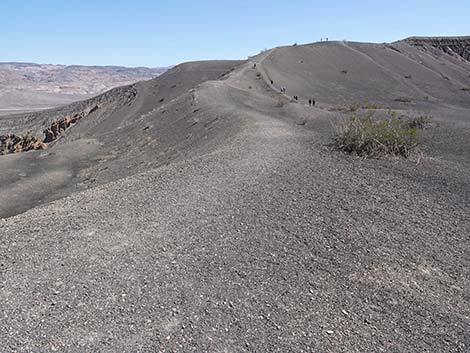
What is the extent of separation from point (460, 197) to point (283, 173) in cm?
376

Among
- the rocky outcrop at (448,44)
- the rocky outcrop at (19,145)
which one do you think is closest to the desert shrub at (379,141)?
the rocky outcrop at (19,145)

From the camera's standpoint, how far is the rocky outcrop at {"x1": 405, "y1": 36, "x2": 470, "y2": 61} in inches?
3024

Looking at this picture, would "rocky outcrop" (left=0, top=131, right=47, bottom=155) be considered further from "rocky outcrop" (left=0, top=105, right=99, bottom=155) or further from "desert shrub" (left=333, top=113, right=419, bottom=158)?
"desert shrub" (left=333, top=113, right=419, bottom=158)

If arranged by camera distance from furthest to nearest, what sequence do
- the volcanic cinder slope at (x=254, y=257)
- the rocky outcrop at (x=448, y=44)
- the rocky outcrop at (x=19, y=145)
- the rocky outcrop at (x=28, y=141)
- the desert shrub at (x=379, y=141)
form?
the rocky outcrop at (x=448, y=44) < the rocky outcrop at (x=28, y=141) < the rocky outcrop at (x=19, y=145) < the desert shrub at (x=379, y=141) < the volcanic cinder slope at (x=254, y=257)

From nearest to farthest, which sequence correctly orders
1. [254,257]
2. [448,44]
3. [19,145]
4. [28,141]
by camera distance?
[254,257], [19,145], [28,141], [448,44]

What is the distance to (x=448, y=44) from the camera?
78.4m

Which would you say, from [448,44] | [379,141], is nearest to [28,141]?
[379,141]

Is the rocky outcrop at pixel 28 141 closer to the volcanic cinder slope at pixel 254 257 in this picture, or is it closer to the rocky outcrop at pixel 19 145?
the rocky outcrop at pixel 19 145

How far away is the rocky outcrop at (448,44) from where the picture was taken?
76812mm

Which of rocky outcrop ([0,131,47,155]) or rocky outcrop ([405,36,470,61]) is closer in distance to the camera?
rocky outcrop ([0,131,47,155])

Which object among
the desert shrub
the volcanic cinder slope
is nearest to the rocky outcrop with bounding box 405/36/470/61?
the volcanic cinder slope

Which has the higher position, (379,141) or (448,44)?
(448,44)

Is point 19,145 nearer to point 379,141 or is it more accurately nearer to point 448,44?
point 379,141

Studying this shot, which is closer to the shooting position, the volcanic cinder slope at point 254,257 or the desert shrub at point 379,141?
the volcanic cinder slope at point 254,257
